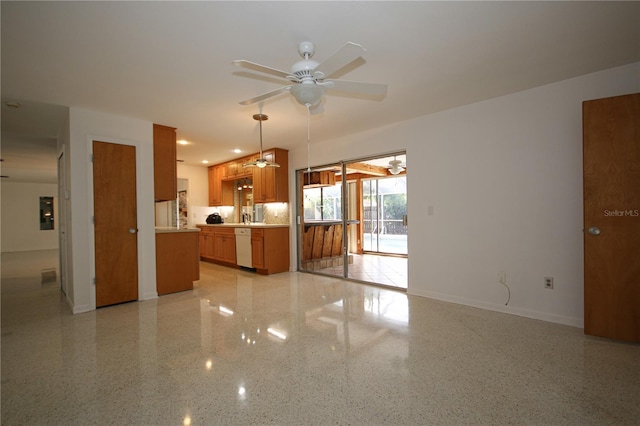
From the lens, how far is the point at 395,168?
6.17 meters

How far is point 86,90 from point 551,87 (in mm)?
4628

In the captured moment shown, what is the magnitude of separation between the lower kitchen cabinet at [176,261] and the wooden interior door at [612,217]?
4.63m

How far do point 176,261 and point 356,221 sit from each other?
351 centimetres

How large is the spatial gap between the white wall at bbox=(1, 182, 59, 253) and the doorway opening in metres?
9.68

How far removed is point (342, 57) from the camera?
1.70 metres

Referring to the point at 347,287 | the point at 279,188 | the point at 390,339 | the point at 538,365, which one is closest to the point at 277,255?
the point at 279,188

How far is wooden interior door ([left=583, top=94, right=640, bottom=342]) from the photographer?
2.42 metres

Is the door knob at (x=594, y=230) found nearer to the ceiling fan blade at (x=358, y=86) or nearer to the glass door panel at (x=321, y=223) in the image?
the ceiling fan blade at (x=358, y=86)

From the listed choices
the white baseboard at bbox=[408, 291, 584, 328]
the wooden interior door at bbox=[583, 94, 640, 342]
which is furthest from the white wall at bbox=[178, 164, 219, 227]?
the wooden interior door at bbox=[583, 94, 640, 342]

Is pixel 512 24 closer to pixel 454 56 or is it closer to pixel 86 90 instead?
pixel 454 56

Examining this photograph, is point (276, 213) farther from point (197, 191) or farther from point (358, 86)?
point (358, 86)

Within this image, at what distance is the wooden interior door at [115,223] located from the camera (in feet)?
11.7

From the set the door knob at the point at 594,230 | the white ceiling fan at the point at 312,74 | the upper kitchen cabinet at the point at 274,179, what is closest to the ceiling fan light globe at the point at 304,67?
the white ceiling fan at the point at 312,74

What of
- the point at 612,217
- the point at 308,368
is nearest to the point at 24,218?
the point at 308,368
